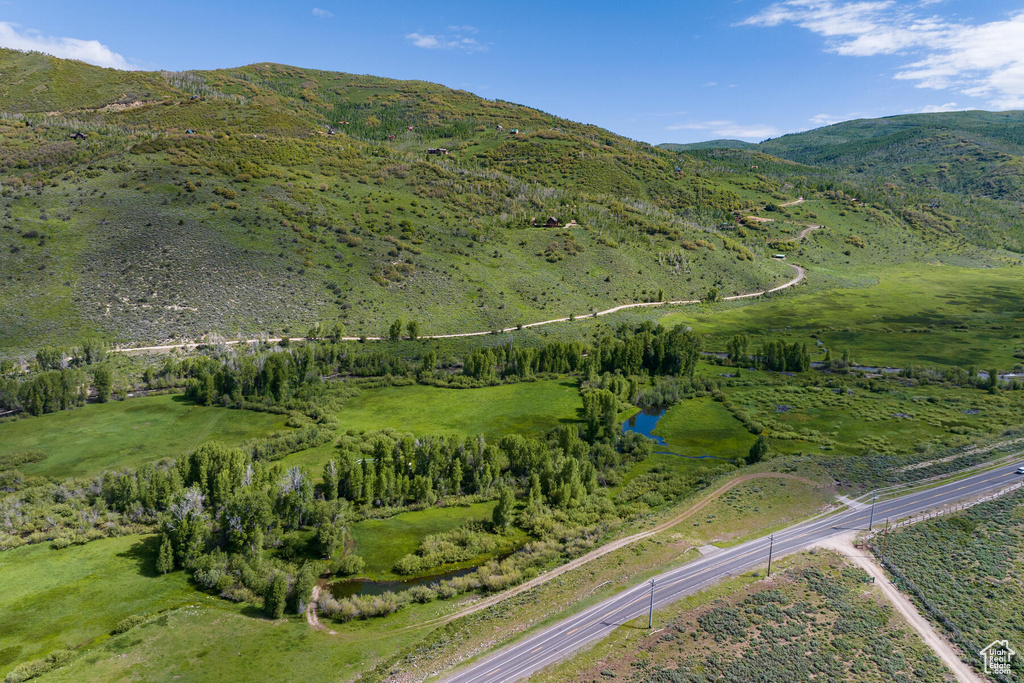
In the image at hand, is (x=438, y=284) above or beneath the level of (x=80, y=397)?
above

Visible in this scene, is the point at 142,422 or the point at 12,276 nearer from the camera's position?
the point at 142,422

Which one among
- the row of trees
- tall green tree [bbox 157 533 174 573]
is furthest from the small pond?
tall green tree [bbox 157 533 174 573]

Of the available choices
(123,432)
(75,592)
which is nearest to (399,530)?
(75,592)

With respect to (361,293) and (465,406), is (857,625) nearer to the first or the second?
(465,406)

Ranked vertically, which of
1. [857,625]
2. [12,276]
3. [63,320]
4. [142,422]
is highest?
[12,276]

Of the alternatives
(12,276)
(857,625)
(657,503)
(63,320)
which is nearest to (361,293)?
(63,320)

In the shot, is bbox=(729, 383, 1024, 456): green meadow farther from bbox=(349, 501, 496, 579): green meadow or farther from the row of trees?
bbox=(349, 501, 496, 579): green meadow

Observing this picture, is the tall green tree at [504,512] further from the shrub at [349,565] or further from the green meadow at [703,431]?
the green meadow at [703,431]

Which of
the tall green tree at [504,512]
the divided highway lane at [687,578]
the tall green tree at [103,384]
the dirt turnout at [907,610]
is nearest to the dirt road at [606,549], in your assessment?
the divided highway lane at [687,578]
